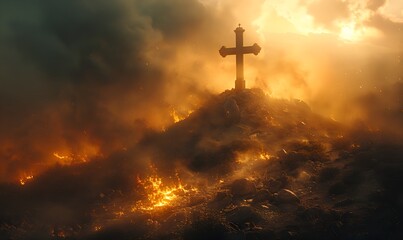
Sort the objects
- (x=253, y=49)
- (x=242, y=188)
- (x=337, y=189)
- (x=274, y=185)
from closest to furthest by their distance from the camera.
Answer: (x=337, y=189) → (x=242, y=188) → (x=274, y=185) → (x=253, y=49)

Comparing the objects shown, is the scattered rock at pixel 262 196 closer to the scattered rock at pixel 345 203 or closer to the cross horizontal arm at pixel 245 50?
the scattered rock at pixel 345 203

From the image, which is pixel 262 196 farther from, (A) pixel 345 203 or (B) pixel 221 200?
(A) pixel 345 203

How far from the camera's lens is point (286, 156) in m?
18.8

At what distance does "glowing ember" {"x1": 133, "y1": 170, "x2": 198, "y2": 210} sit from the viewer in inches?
621

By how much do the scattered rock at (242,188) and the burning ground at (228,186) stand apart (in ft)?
0.14

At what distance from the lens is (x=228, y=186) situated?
16.7 m

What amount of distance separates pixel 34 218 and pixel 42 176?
4.37 m

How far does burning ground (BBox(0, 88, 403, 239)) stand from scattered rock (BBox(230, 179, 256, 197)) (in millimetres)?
41

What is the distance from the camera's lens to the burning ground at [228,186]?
42.9 feet

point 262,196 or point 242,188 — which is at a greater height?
point 242,188

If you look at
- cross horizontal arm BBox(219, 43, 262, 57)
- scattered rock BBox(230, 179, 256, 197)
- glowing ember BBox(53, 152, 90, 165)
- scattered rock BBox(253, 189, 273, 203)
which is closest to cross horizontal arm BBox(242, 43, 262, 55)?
cross horizontal arm BBox(219, 43, 262, 57)

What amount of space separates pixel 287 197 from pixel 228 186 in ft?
9.36

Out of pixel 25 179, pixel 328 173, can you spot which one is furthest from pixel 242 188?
pixel 25 179

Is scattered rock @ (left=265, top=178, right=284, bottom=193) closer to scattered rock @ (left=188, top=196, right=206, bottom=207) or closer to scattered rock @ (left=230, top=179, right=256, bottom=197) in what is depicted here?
scattered rock @ (left=230, top=179, right=256, bottom=197)
